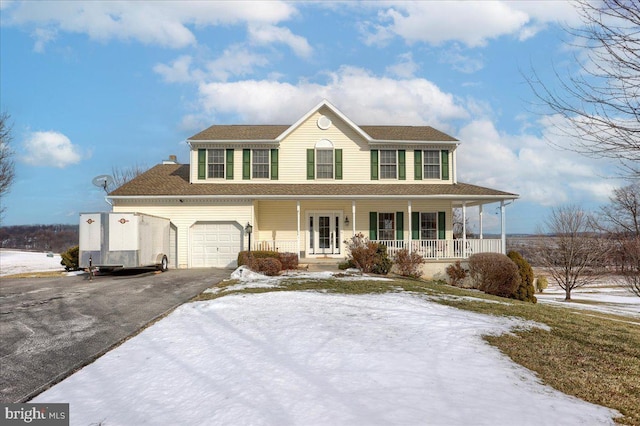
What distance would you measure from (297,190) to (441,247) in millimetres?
7296

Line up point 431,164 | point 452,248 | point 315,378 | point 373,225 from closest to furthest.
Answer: point 315,378
point 452,248
point 373,225
point 431,164

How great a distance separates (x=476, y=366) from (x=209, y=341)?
3.93 m

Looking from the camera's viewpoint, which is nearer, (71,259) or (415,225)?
(71,259)

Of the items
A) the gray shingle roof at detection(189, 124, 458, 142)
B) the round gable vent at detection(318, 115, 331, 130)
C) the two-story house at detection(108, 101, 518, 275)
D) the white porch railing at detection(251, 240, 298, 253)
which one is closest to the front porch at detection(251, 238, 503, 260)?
the white porch railing at detection(251, 240, 298, 253)

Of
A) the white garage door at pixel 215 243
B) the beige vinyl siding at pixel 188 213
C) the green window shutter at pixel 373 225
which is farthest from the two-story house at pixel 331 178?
the white garage door at pixel 215 243

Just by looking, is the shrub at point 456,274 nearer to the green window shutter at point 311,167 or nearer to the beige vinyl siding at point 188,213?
the green window shutter at point 311,167

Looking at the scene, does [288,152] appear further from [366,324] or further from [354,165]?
[366,324]

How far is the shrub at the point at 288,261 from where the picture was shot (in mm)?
→ 16203

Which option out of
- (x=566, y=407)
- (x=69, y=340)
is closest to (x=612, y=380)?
(x=566, y=407)

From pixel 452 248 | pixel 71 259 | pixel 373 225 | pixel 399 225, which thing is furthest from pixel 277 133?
pixel 71 259

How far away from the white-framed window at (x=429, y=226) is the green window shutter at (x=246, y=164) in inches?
358

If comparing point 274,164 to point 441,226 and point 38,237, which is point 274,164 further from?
point 38,237

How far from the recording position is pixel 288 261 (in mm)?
16375

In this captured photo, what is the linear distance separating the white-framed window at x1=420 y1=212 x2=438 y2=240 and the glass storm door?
4.30 m
